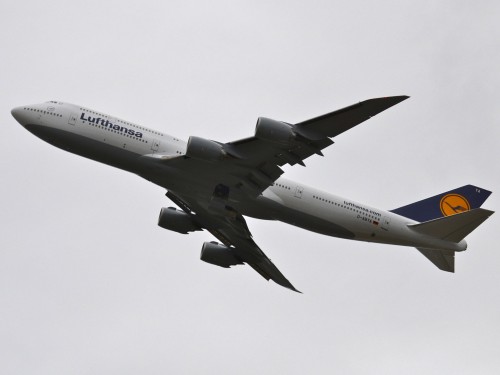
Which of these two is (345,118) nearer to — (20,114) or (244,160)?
(244,160)

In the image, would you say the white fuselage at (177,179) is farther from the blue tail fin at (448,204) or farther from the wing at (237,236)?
the blue tail fin at (448,204)

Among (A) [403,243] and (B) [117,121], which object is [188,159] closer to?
(B) [117,121]

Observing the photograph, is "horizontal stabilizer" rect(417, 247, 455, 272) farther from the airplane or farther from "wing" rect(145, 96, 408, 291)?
"wing" rect(145, 96, 408, 291)

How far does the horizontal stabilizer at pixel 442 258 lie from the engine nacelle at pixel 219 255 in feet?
40.1

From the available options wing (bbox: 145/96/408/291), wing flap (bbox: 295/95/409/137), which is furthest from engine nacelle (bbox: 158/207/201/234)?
wing flap (bbox: 295/95/409/137)

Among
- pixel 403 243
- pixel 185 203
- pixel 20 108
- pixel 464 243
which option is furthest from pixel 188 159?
pixel 464 243

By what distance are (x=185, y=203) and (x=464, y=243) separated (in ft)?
55.9

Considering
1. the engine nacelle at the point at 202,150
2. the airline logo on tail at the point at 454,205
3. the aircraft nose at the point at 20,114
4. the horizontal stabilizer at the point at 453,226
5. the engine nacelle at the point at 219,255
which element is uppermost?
the airline logo on tail at the point at 454,205

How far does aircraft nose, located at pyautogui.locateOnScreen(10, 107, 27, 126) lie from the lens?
46000 mm

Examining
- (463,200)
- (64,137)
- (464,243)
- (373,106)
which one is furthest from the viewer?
(463,200)

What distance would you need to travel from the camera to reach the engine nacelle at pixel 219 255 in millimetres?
53719

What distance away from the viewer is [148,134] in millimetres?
45781

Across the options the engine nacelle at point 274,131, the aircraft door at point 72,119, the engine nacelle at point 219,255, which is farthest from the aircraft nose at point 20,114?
the engine nacelle at point 219,255

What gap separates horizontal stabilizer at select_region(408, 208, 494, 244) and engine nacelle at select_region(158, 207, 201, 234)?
13.9 metres
